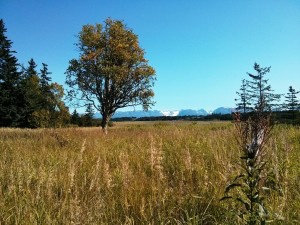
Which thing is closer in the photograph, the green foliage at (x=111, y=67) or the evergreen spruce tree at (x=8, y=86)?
the green foliage at (x=111, y=67)

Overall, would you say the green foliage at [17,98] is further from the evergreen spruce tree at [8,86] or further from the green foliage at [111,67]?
the green foliage at [111,67]

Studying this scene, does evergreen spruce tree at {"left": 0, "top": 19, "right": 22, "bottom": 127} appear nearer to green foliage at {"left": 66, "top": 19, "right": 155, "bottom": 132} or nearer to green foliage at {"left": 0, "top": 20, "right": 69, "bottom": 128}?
green foliage at {"left": 0, "top": 20, "right": 69, "bottom": 128}

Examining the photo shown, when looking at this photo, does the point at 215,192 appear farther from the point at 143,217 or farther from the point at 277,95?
the point at 277,95

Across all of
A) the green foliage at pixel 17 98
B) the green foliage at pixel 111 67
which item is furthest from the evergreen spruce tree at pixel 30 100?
the green foliage at pixel 111 67

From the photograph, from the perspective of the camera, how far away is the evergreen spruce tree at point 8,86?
5175cm

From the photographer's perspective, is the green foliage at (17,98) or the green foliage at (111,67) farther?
the green foliage at (17,98)

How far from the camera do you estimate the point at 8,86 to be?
53812 millimetres

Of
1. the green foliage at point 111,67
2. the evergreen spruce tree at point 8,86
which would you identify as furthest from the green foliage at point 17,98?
the green foliage at point 111,67

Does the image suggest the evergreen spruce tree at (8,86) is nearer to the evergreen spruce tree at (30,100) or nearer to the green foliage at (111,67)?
the evergreen spruce tree at (30,100)

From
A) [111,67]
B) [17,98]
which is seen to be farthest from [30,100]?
[111,67]

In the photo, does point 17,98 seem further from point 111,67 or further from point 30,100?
point 111,67

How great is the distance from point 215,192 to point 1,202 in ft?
8.80

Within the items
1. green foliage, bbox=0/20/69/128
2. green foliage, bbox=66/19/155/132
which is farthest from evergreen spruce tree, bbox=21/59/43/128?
green foliage, bbox=66/19/155/132

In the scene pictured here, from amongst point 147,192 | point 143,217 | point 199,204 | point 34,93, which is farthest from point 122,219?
point 34,93
